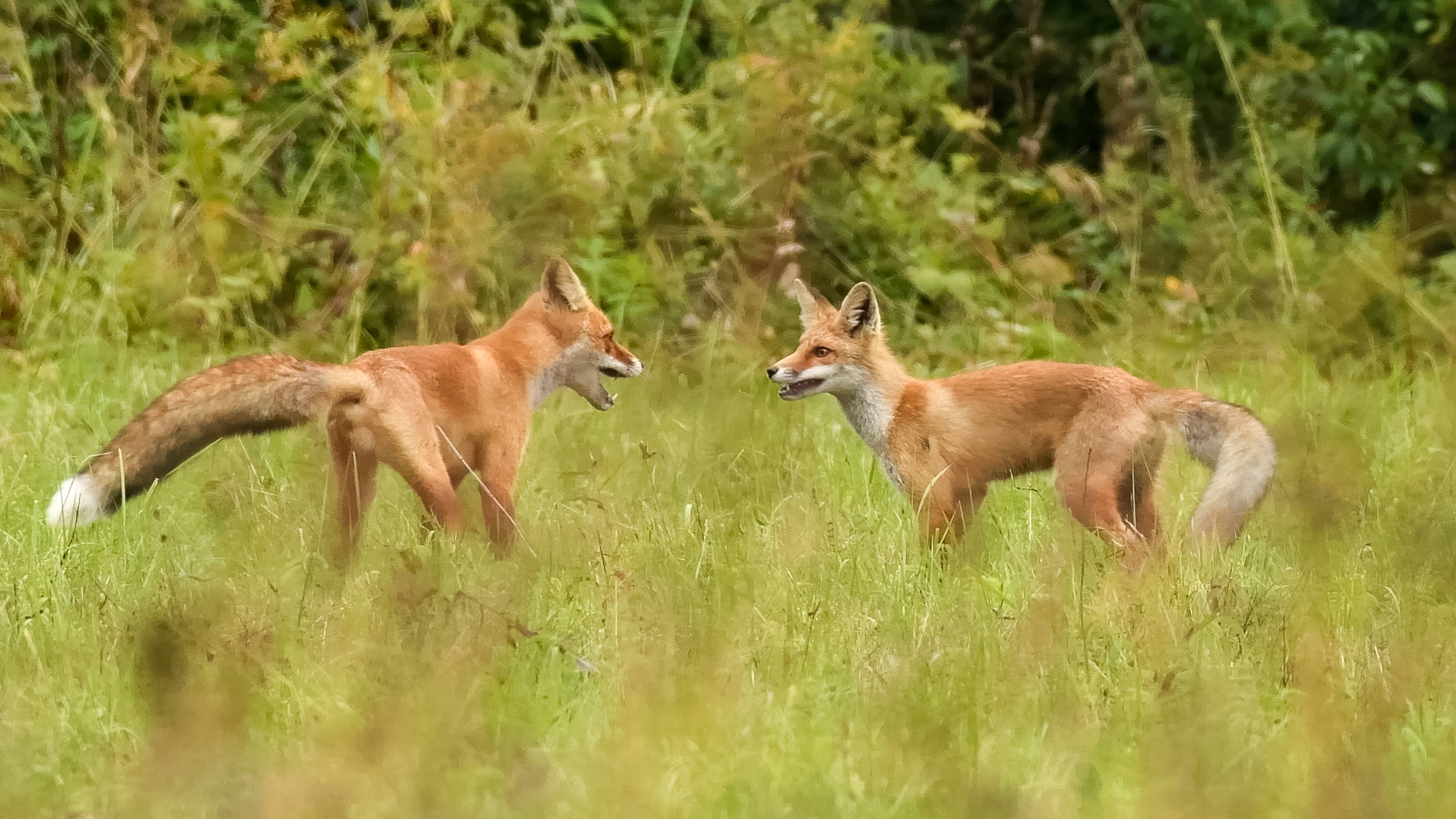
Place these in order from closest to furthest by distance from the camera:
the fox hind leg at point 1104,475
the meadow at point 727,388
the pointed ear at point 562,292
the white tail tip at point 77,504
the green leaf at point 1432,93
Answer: the meadow at point 727,388 < the white tail tip at point 77,504 < the fox hind leg at point 1104,475 < the pointed ear at point 562,292 < the green leaf at point 1432,93

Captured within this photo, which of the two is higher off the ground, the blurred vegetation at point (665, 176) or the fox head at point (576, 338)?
the fox head at point (576, 338)

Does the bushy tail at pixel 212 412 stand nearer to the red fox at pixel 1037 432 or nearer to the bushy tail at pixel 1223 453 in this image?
the red fox at pixel 1037 432

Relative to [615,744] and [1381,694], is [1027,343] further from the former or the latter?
[615,744]

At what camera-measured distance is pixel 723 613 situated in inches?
169

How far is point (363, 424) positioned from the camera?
504cm

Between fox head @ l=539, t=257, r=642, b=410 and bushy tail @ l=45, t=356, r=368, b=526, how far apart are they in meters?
1.05


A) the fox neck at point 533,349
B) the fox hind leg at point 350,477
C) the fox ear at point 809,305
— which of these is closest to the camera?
the fox hind leg at point 350,477

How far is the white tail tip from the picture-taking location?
4.75 metres

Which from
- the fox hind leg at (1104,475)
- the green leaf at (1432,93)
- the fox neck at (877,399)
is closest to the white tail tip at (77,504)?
the fox neck at (877,399)

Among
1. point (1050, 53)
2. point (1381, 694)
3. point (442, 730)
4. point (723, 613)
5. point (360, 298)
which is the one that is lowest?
point (360, 298)

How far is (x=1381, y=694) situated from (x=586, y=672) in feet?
5.79

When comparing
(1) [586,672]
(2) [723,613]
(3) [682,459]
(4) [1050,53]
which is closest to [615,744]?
(1) [586,672]

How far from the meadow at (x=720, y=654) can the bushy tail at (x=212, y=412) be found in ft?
0.68

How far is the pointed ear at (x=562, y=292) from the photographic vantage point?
19.5ft
